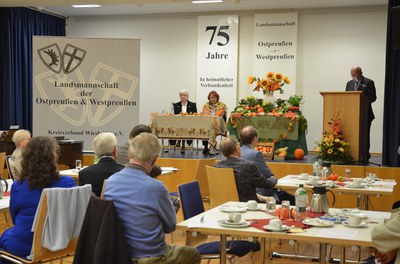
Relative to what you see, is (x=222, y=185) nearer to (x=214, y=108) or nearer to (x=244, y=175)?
(x=244, y=175)

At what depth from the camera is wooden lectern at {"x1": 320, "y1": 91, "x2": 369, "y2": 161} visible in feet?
26.6

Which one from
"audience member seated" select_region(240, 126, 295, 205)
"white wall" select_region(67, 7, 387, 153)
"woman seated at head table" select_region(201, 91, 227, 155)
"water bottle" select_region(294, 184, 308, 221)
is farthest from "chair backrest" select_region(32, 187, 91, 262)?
"white wall" select_region(67, 7, 387, 153)

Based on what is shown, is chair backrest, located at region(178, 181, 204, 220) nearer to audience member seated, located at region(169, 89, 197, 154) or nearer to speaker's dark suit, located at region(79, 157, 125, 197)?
speaker's dark suit, located at region(79, 157, 125, 197)

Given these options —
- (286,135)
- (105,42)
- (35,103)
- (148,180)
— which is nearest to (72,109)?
(35,103)

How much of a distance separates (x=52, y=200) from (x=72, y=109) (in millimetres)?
5580

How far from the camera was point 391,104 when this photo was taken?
9.01 metres

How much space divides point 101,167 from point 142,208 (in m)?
1.62

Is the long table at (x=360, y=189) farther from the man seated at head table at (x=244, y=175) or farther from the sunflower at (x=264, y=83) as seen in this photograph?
the sunflower at (x=264, y=83)

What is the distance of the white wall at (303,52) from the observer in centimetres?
1254

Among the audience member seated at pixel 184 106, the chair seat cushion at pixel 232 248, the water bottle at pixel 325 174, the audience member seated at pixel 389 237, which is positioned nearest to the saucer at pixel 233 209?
the chair seat cushion at pixel 232 248

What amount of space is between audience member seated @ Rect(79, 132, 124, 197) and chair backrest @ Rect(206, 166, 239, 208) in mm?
951

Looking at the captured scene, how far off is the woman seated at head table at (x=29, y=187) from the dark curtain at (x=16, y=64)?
9.33 meters

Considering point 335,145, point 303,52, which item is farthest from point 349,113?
point 303,52

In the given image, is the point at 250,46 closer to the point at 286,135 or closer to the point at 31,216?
the point at 286,135
